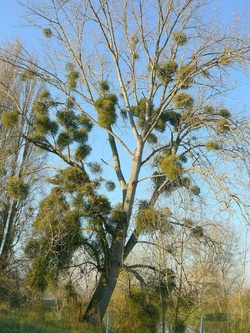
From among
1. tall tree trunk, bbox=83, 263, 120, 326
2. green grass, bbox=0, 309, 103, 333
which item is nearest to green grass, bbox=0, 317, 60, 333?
green grass, bbox=0, 309, 103, 333

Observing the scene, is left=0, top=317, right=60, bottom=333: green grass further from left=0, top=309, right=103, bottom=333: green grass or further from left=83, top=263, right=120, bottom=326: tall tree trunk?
Result: left=83, top=263, right=120, bottom=326: tall tree trunk

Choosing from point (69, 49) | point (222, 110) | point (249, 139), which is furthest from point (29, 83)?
point (249, 139)

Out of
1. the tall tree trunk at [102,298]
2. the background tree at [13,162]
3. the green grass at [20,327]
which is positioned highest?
the background tree at [13,162]

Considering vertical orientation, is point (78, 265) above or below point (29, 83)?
below

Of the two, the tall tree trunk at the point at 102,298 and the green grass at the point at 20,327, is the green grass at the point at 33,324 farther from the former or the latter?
the tall tree trunk at the point at 102,298

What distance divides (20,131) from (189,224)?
4873 mm

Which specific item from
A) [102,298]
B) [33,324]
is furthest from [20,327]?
[102,298]

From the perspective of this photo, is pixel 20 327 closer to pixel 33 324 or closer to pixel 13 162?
pixel 33 324

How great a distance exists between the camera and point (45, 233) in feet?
37.9

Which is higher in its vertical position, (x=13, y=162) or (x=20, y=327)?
(x=13, y=162)

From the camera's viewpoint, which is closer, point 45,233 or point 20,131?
point 45,233

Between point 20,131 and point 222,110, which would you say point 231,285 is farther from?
point 20,131

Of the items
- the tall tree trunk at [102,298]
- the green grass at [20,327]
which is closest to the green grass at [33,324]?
the green grass at [20,327]

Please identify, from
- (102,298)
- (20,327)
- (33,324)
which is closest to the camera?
(20,327)
